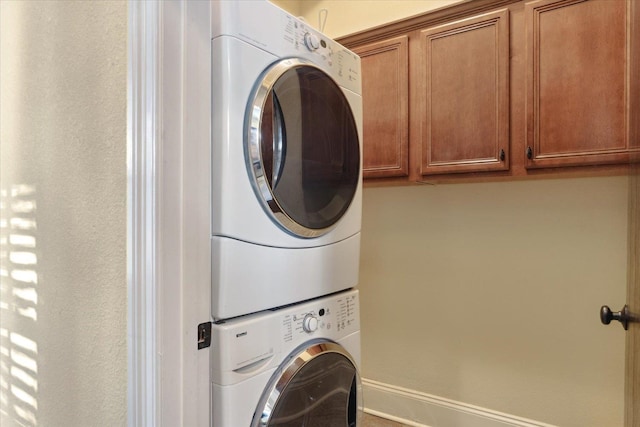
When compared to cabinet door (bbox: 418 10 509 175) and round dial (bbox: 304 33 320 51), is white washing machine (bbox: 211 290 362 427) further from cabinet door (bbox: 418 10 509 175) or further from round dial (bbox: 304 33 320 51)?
cabinet door (bbox: 418 10 509 175)

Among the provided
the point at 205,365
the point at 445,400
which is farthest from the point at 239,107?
the point at 445,400

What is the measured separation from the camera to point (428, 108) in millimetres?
1938

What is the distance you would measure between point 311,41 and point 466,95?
980 millimetres

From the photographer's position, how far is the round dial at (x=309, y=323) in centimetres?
113

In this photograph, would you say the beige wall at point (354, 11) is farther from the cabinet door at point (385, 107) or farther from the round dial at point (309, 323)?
the round dial at point (309, 323)

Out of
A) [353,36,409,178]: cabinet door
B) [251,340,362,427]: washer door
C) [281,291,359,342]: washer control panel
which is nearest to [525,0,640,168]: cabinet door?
[353,36,409,178]: cabinet door

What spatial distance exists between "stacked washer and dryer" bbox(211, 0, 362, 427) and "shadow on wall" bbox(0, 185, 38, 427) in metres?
0.54

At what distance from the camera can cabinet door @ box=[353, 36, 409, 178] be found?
6.60 feet

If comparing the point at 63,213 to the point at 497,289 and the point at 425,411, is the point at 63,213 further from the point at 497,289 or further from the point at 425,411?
the point at 425,411

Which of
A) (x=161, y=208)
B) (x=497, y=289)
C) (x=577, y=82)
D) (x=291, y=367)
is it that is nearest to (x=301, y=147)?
(x=161, y=208)

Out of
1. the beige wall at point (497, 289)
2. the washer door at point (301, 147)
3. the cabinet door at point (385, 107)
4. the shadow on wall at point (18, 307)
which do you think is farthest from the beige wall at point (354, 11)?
the shadow on wall at point (18, 307)

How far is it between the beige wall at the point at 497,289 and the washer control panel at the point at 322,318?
1.08 m

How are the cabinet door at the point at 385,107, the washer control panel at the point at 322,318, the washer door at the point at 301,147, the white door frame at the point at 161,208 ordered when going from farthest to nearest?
the cabinet door at the point at 385,107 → the washer control panel at the point at 322,318 → the washer door at the point at 301,147 → the white door frame at the point at 161,208

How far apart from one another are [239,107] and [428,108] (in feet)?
4.13
